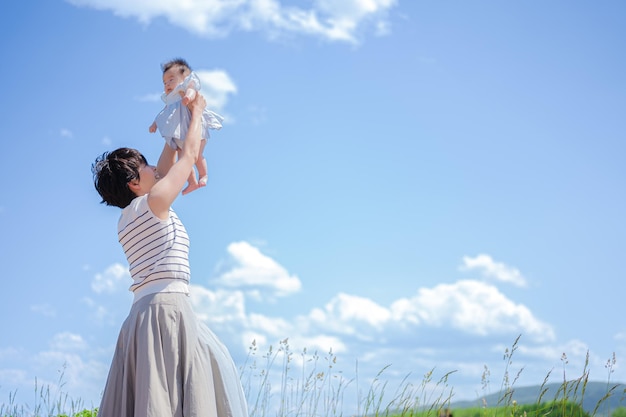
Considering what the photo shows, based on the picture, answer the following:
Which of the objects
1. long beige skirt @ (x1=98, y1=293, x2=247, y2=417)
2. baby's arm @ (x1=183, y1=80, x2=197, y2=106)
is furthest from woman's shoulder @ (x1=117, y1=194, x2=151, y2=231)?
baby's arm @ (x1=183, y1=80, x2=197, y2=106)

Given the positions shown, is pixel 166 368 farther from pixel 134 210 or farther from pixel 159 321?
pixel 134 210

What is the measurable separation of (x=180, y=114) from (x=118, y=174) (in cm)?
49

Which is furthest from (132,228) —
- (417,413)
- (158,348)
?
(417,413)

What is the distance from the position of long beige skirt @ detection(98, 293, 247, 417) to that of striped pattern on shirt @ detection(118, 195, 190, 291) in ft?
0.30

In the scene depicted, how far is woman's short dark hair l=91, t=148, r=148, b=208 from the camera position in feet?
10.3

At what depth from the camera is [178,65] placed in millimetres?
3859

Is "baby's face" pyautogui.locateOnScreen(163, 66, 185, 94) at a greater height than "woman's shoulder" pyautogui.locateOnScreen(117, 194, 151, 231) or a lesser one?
greater

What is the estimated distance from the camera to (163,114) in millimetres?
3496

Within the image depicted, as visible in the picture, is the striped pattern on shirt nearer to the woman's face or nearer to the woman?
the woman

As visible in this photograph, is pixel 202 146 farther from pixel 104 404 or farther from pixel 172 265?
pixel 104 404

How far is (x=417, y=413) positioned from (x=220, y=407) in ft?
9.21

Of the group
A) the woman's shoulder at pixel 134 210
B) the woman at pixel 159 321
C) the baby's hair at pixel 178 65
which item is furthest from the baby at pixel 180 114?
the woman's shoulder at pixel 134 210

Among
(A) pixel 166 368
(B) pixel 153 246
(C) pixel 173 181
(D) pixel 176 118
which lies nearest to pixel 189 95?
(D) pixel 176 118

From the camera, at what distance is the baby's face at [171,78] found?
12.5ft
